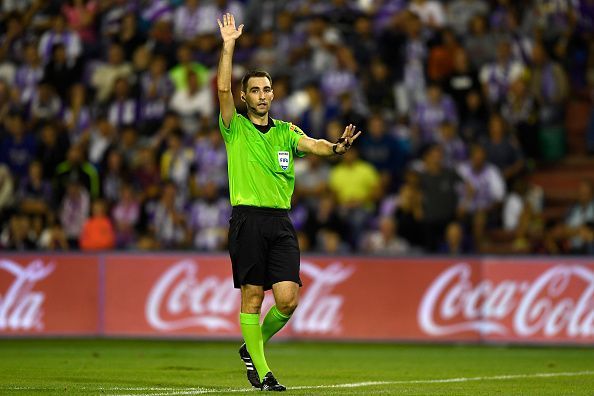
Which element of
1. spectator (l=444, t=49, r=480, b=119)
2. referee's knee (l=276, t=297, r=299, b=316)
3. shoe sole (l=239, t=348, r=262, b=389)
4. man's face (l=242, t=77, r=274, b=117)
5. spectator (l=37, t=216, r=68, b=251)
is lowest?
spectator (l=37, t=216, r=68, b=251)

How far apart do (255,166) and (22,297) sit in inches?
A: 348

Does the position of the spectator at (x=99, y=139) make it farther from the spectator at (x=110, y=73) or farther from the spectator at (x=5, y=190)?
the spectator at (x=5, y=190)

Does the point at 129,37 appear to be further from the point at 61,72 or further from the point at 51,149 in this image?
the point at 51,149

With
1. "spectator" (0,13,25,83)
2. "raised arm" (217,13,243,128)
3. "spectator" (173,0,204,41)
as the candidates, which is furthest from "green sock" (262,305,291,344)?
"spectator" (0,13,25,83)

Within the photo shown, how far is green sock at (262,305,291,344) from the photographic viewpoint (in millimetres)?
11031

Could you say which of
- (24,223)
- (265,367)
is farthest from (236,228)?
(24,223)

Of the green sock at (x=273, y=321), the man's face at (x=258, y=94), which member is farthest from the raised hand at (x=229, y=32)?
the green sock at (x=273, y=321)

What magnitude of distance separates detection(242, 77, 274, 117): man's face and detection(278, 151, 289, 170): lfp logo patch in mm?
359

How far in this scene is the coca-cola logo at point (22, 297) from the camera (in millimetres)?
18641

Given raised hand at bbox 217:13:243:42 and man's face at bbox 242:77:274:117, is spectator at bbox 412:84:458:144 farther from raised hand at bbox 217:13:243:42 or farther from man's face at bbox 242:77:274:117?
raised hand at bbox 217:13:243:42

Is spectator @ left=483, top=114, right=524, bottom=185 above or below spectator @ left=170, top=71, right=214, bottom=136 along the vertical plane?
below

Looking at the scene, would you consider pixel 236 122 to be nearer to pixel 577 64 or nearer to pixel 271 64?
pixel 271 64

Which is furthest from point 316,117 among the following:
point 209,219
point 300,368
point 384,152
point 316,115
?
point 300,368

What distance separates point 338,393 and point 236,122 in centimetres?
224
